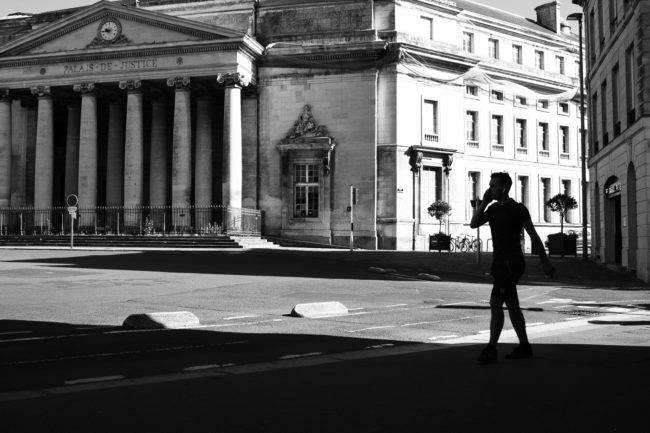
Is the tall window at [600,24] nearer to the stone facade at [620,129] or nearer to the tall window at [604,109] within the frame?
the stone facade at [620,129]

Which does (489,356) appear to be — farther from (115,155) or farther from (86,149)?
(115,155)

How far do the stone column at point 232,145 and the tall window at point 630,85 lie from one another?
22527 millimetres

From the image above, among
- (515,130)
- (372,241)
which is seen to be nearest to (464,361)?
(372,241)

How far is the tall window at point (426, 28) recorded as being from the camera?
48750 mm

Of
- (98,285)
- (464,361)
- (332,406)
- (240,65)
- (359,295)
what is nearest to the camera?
(332,406)

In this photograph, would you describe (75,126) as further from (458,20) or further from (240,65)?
(458,20)

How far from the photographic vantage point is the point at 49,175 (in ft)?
153

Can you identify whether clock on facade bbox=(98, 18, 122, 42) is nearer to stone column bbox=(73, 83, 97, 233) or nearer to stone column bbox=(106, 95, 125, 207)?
stone column bbox=(73, 83, 97, 233)

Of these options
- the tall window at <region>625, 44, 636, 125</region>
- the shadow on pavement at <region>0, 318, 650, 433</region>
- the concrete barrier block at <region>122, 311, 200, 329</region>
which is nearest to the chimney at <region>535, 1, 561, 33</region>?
the tall window at <region>625, 44, 636, 125</region>

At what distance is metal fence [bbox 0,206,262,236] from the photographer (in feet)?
141

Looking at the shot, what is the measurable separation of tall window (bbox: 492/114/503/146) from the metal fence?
18909 mm

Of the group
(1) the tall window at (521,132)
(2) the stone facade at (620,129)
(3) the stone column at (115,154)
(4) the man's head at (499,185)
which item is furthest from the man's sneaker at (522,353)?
(1) the tall window at (521,132)

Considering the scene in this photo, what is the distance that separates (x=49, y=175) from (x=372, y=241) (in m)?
20.0

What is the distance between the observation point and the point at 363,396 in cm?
674
